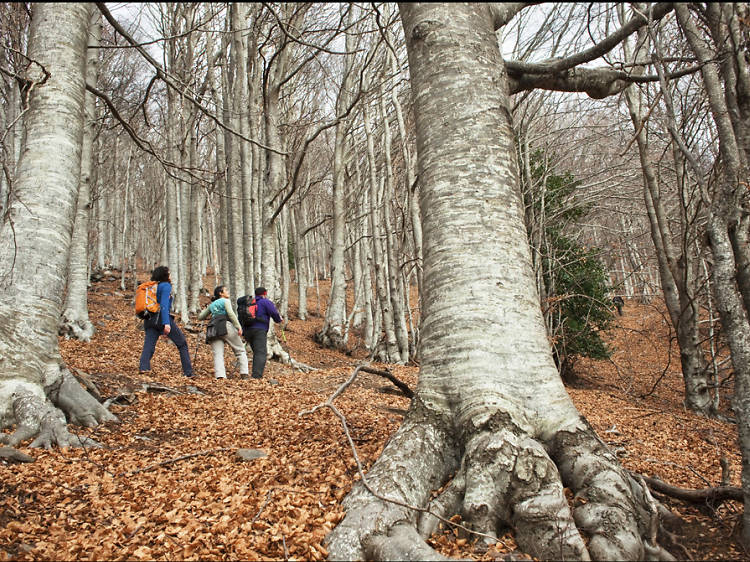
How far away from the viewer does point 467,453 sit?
86.0 inches

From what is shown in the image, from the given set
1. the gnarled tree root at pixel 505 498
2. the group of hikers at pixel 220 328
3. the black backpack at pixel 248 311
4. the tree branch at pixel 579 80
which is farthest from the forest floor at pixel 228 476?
the tree branch at pixel 579 80

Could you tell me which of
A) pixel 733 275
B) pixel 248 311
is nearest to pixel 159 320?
pixel 248 311

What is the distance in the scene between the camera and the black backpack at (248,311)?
746cm

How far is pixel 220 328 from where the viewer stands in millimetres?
7148

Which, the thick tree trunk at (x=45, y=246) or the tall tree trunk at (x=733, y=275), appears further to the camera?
the thick tree trunk at (x=45, y=246)

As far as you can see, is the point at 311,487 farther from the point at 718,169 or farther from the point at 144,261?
the point at 144,261

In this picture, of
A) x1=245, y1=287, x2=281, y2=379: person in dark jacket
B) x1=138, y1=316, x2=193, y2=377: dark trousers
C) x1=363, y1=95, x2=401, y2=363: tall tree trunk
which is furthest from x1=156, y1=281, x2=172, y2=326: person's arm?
x1=363, y1=95, x2=401, y2=363: tall tree trunk

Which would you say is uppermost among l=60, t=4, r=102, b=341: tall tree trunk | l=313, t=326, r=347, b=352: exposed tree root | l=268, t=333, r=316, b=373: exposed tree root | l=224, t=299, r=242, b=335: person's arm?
l=60, t=4, r=102, b=341: tall tree trunk

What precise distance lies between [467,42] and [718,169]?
284cm

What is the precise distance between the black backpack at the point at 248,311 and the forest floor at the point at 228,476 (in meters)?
1.80

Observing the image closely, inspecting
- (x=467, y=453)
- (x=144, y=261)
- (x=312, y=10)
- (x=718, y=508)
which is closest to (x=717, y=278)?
(x=718, y=508)

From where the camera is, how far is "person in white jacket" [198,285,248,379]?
7.15m

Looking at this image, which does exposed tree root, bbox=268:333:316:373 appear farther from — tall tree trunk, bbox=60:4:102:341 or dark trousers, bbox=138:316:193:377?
tall tree trunk, bbox=60:4:102:341

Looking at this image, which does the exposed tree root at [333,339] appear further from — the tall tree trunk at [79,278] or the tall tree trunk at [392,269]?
the tall tree trunk at [79,278]
